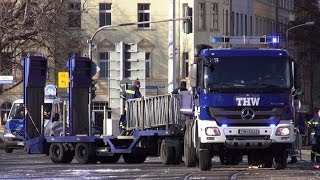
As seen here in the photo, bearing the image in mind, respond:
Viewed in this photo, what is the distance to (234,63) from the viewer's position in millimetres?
26406

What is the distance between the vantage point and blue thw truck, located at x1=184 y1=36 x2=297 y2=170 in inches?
1037

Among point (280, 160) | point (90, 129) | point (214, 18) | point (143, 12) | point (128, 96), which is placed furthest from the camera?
point (214, 18)

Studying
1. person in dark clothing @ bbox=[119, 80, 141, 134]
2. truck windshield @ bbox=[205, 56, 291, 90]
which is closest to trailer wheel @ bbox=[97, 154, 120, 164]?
person in dark clothing @ bbox=[119, 80, 141, 134]

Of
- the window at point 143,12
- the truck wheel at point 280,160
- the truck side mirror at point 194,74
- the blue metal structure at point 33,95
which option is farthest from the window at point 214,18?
the truck side mirror at point 194,74

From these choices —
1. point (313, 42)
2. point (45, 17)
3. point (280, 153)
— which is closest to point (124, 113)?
point (280, 153)

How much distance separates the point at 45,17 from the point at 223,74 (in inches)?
1273

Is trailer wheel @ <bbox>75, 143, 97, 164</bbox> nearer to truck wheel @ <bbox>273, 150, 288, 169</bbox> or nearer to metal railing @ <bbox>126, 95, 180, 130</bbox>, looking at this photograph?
metal railing @ <bbox>126, 95, 180, 130</bbox>

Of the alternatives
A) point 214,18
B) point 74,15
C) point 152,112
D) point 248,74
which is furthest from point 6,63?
point 248,74

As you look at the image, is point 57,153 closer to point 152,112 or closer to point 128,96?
point 128,96

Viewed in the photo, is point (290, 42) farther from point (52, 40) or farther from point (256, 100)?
point (256, 100)

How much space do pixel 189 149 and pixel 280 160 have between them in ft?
7.71

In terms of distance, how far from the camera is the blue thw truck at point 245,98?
86.4 ft

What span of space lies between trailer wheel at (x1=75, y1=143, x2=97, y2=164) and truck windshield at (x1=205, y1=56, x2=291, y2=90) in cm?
728

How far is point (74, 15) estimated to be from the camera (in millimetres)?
66500
